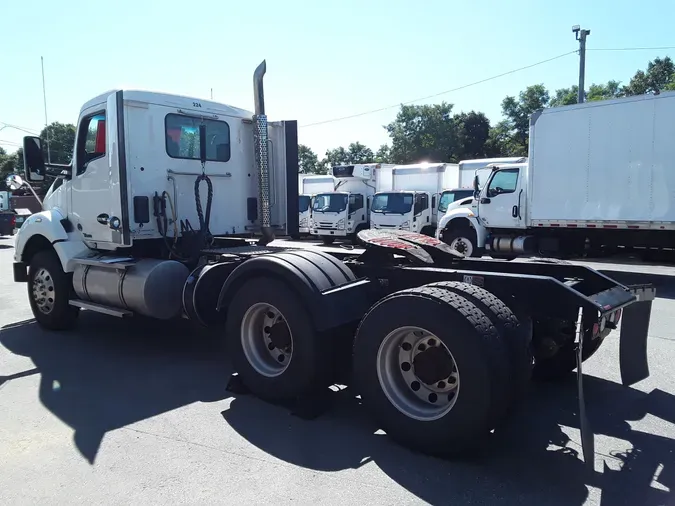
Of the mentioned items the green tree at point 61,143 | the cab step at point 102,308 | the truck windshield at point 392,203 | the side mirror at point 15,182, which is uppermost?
the green tree at point 61,143

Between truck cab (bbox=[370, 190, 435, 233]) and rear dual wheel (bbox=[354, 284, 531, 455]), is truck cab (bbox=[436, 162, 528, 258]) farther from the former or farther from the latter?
rear dual wheel (bbox=[354, 284, 531, 455])

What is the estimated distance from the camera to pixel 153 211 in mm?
6570

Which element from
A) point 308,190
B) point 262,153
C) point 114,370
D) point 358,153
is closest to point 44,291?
point 114,370

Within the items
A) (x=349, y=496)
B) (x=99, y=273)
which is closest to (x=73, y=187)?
(x=99, y=273)

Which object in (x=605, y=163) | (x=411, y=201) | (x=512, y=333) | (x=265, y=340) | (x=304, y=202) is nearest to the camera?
(x=512, y=333)

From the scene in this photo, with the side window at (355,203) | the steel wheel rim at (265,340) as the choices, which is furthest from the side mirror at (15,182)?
the side window at (355,203)

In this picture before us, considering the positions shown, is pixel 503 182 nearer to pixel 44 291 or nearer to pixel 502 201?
pixel 502 201

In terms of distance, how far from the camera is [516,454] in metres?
3.64

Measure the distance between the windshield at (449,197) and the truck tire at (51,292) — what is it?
14361mm

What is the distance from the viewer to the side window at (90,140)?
6562 mm

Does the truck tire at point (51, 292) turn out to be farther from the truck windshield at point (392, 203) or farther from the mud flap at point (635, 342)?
the truck windshield at point (392, 203)

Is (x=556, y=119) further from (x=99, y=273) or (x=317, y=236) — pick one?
(x=317, y=236)

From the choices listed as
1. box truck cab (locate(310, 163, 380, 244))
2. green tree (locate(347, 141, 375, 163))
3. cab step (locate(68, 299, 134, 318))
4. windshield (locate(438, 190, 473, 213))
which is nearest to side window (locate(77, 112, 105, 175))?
cab step (locate(68, 299, 134, 318))

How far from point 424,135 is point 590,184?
1581 inches
